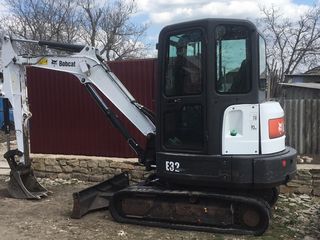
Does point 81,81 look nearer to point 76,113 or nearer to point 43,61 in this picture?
point 43,61

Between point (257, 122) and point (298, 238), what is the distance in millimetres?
1683

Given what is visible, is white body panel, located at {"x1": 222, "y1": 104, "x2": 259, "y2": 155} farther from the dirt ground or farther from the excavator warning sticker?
the excavator warning sticker

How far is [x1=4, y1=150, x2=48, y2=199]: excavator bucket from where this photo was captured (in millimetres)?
8117

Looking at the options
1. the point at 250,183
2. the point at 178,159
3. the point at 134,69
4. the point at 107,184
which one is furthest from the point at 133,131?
the point at 250,183

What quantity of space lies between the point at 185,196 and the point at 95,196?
1.71 meters

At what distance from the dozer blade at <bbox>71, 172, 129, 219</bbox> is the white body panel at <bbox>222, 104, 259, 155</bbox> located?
235 cm

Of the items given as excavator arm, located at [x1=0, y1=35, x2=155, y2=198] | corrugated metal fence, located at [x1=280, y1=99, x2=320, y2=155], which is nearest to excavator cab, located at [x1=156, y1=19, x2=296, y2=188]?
excavator arm, located at [x1=0, y1=35, x2=155, y2=198]

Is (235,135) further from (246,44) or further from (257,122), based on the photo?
(246,44)

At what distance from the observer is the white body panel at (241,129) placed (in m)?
6.00

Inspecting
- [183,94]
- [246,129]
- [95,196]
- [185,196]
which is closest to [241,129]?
[246,129]

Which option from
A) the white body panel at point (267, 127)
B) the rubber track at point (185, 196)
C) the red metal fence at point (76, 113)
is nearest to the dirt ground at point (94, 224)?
the rubber track at point (185, 196)

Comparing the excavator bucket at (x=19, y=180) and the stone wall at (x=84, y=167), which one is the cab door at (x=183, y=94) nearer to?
the excavator bucket at (x=19, y=180)

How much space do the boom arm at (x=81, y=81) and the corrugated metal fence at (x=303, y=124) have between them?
3681 mm

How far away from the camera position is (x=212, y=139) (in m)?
6.12
